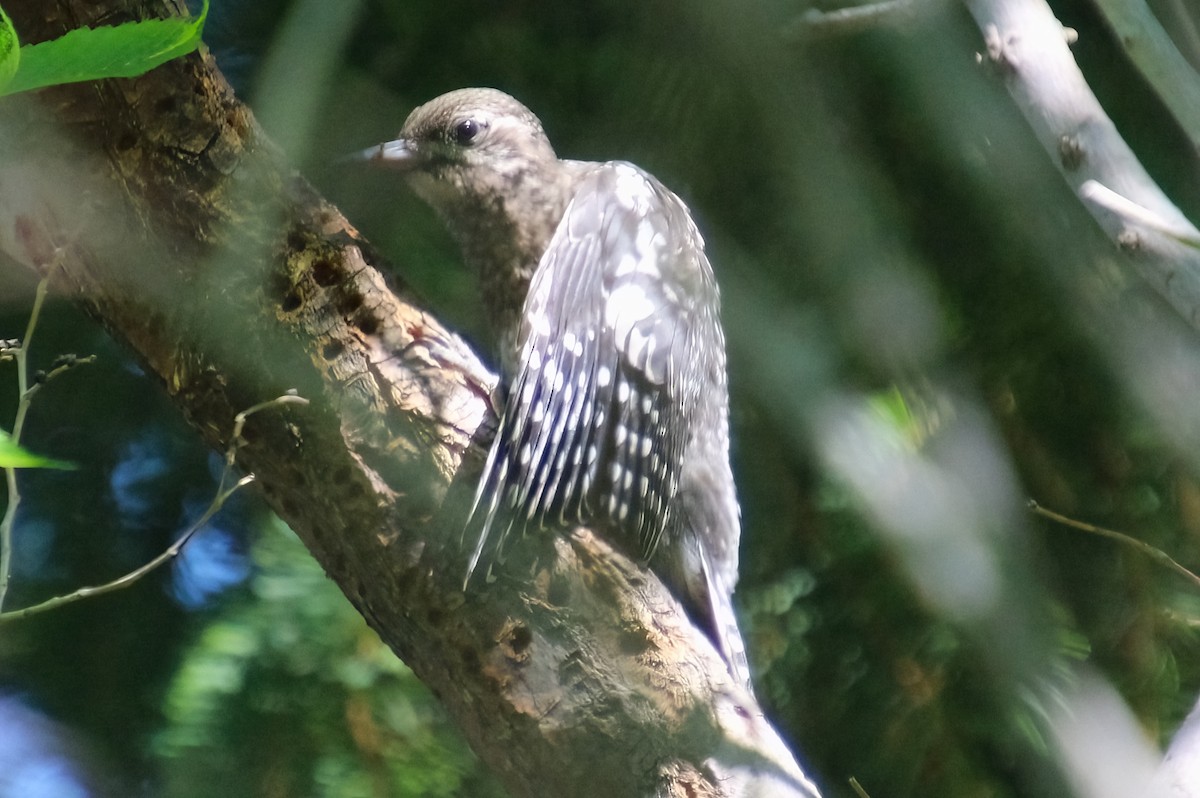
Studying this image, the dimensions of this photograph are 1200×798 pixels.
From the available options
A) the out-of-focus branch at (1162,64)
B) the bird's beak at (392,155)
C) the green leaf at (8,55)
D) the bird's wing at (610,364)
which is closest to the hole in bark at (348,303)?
the bird's wing at (610,364)

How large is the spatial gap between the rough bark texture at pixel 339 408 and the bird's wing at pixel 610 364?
3.5 inches

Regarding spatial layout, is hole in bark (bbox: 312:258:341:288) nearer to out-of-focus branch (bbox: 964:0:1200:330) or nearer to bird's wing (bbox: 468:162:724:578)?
bird's wing (bbox: 468:162:724:578)

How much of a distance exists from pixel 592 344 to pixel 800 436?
0.85 ft

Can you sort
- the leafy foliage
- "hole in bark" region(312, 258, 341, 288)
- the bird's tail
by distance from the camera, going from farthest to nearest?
Answer: the leafy foliage, the bird's tail, "hole in bark" region(312, 258, 341, 288)

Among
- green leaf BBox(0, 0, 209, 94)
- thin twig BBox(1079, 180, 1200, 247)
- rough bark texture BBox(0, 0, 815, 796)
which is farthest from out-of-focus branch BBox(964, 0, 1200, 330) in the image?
green leaf BBox(0, 0, 209, 94)

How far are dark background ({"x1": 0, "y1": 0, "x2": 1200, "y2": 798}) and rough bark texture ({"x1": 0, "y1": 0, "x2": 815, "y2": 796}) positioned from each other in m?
Answer: 0.12

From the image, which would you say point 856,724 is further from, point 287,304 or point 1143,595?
point 287,304

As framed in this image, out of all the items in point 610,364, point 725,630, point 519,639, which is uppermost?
point 610,364

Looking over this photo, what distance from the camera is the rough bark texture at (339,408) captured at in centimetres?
94

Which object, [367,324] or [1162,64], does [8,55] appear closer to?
[367,324]

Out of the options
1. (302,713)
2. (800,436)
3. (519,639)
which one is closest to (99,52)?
(519,639)

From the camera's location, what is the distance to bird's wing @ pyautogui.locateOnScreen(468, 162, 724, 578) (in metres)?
1.05

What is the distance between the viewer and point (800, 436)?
1052mm

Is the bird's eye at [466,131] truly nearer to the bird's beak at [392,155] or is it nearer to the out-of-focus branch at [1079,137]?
the bird's beak at [392,155]
